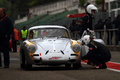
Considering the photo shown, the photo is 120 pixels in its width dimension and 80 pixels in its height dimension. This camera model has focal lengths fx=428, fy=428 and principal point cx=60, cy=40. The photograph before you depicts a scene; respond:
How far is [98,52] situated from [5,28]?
9.99 ft

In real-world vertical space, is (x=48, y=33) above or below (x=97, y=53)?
above

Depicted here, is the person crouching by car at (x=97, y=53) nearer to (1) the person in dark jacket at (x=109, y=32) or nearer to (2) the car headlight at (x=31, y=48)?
(2) the car headlight at (x=31, y=48)

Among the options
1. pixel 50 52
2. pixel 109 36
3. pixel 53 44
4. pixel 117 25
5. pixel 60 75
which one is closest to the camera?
pixel 60 75

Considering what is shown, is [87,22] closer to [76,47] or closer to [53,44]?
[76,47]

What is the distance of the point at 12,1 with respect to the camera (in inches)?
5049

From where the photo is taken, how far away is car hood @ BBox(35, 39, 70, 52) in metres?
11.7

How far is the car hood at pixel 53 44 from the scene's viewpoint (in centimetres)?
1167

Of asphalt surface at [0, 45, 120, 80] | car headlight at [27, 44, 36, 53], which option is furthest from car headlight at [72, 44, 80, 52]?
car headlight at [27, 44, 36, 53]

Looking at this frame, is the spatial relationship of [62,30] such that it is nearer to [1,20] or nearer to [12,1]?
[1,20]

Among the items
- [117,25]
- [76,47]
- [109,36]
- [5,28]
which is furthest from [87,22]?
[109,36]

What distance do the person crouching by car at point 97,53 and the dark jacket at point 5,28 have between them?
2420 mm

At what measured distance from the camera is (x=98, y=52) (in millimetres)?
12117

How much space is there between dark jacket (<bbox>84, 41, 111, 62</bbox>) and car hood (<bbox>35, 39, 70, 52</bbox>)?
688 millimetres

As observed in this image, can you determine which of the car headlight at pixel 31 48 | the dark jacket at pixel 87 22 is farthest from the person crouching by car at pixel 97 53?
the car headlight at pixel 31 48
